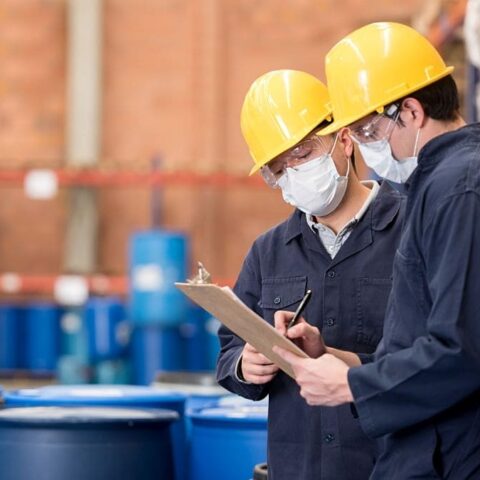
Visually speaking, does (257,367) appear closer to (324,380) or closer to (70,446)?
(324,380)

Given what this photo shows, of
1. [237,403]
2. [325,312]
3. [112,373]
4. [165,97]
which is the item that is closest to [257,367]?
[325,312]

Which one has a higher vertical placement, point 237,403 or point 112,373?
point 237,403

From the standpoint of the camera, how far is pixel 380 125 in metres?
2.75

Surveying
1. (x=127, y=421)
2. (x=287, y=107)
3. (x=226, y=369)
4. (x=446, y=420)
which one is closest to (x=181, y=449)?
(x=127, y=421)

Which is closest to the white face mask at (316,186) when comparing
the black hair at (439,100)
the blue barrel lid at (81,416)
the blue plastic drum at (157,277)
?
the black hair at (439,100)

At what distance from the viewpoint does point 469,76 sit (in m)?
8.18

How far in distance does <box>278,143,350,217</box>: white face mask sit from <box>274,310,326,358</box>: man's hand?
1.31 feet

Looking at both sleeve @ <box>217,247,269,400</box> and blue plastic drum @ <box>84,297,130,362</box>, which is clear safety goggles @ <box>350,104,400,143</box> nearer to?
sleeve @ <box>217,247,269,400</box>

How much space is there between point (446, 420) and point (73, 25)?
37.4 feet

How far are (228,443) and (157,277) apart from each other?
6.76m

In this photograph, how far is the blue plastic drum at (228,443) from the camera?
414 centimetres

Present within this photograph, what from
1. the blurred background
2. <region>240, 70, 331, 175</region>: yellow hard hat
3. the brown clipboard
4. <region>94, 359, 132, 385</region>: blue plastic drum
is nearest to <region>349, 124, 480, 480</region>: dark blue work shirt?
the brown clipboard

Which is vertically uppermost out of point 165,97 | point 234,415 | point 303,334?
point 165,97

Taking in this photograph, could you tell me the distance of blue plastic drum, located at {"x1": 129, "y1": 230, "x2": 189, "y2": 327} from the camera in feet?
35.6
